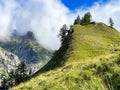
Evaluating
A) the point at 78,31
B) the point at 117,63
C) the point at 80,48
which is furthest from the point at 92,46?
the point at 117,63

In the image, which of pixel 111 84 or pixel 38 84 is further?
pixel 38 84

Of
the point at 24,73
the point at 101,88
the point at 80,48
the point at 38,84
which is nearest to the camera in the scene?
the point at 101,88

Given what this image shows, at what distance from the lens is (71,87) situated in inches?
1344

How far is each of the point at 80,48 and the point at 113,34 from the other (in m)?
51.4

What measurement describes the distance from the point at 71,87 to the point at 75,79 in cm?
189

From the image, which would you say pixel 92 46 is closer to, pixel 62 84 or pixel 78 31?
pixel 78 31

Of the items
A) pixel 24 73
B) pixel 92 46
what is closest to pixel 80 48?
pixel 92 46

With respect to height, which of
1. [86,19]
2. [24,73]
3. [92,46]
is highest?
[86,19]

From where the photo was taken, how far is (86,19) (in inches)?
7446

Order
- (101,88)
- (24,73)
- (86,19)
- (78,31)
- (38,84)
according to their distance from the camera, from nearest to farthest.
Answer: (101,88), (38,84), (24,73), (78,31), (86,19)

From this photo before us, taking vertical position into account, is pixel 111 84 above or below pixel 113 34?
below

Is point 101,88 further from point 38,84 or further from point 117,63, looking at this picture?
point 38,84

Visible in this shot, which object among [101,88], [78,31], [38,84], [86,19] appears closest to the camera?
[101,88]

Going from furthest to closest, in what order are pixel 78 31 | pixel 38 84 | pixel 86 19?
1. pixel 86 19
2. pixel 78 31
3. pixel 38 84
